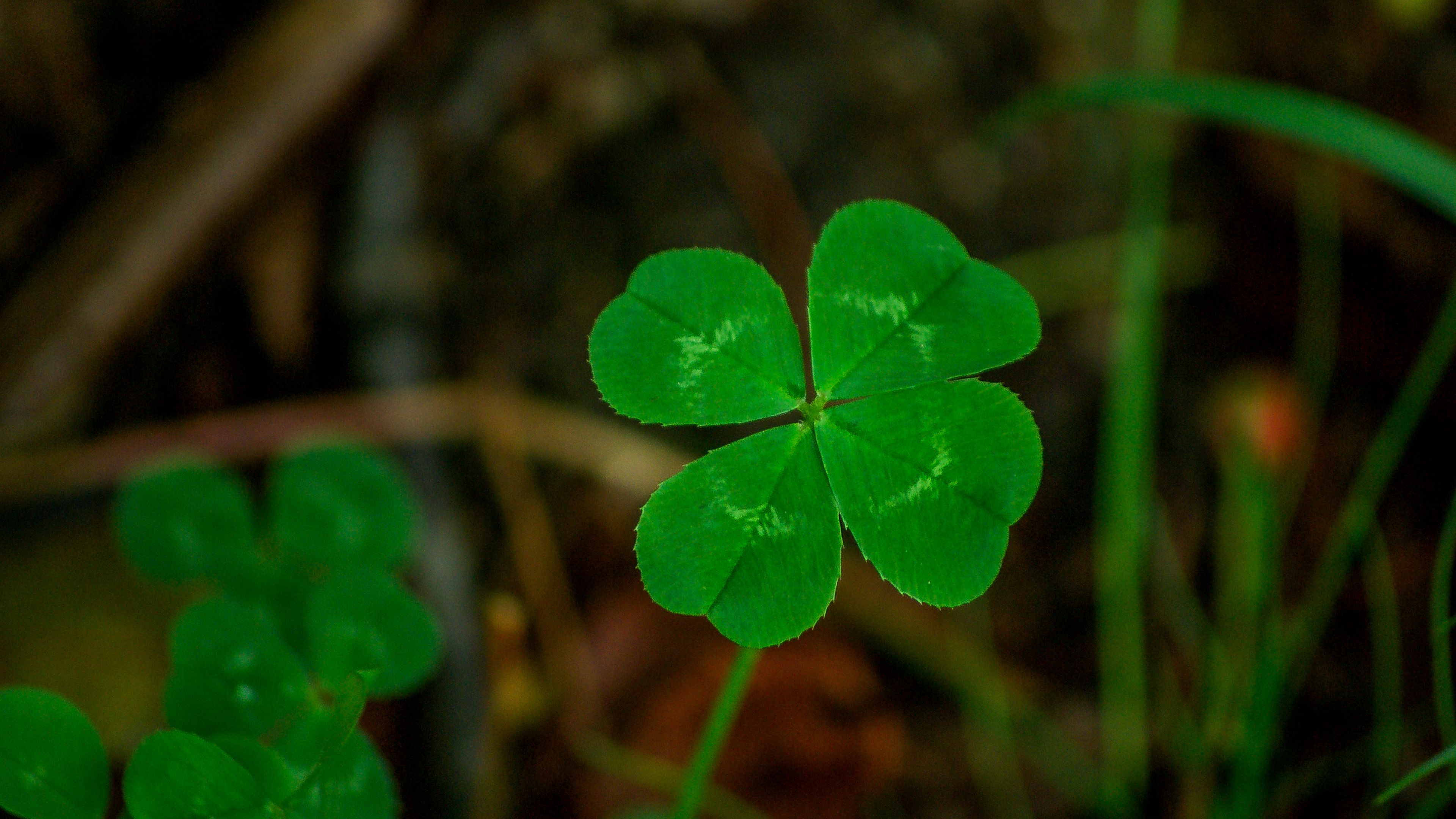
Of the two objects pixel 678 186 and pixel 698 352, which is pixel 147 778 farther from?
pixel 678 186

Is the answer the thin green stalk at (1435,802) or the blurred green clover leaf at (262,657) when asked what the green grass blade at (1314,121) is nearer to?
the thin green stalk at (1435,802)

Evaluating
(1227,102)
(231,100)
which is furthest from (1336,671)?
(231,100)

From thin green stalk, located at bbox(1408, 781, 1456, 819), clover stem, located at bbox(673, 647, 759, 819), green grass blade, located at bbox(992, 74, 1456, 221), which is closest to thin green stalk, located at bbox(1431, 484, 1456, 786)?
thin green stalk, located at bbox(1408, 781, 1456, 819)

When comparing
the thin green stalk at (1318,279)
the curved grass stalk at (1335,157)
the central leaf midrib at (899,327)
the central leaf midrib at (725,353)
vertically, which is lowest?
the central leaf midrib at (725,353)

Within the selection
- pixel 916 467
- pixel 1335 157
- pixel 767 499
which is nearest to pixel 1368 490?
pixel 1335 157

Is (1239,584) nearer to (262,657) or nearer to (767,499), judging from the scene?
(767,499)

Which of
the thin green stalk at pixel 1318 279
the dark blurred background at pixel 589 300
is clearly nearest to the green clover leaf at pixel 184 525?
the dark blurred background at pixel 589 300
